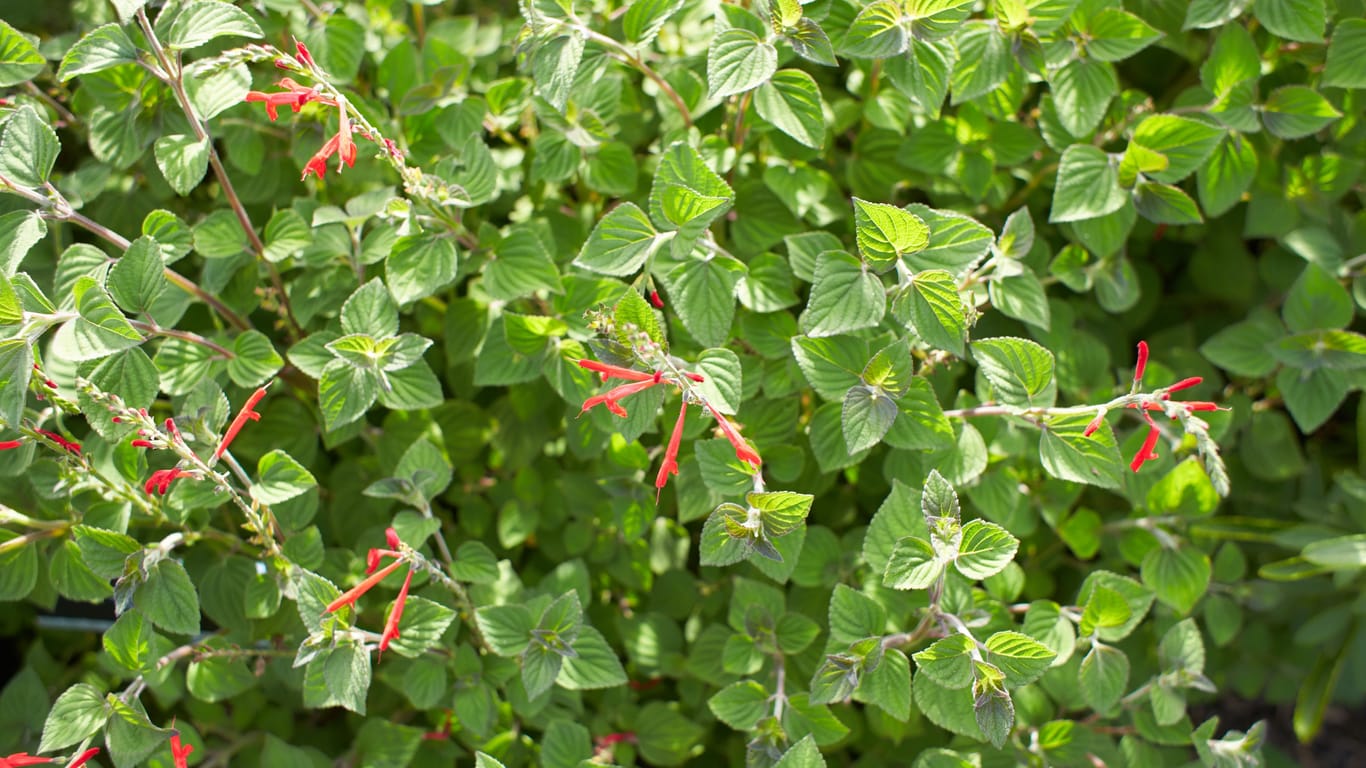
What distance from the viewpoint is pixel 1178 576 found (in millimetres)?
1742

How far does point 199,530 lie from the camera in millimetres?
1687

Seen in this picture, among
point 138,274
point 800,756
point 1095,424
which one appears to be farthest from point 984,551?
point 138,274

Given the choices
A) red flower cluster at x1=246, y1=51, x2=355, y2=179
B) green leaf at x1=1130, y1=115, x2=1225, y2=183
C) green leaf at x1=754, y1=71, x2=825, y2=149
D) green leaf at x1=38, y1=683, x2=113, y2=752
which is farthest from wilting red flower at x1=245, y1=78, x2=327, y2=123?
green leaf at x1=1130, y1=115, x2=1225, y2=183

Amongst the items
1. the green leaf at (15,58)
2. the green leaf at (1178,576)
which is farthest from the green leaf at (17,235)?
the green leaf at (1178,576)

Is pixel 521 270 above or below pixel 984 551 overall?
above

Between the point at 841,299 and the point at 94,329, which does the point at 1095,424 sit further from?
the point at 94,329

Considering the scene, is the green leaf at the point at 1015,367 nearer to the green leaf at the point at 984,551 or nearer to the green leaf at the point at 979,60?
the green leaf at the point at 984,551

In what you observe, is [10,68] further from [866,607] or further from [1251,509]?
[1251,509]

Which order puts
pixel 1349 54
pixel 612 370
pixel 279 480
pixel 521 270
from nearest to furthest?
pixel 612 370
pixel 279 480
pixel 521 270
pixel 1349 54

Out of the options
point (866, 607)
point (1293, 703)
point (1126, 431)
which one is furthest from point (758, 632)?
point (1293, 703)

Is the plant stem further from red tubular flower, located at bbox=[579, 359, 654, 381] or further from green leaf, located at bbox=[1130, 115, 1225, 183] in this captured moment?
green leaf, located at bbox=[1130, 115, 1225, 183]

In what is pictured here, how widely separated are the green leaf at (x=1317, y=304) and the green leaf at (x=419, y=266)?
1.56 m

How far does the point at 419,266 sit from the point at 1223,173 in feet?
4.84

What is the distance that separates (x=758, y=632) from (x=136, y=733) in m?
1.00
